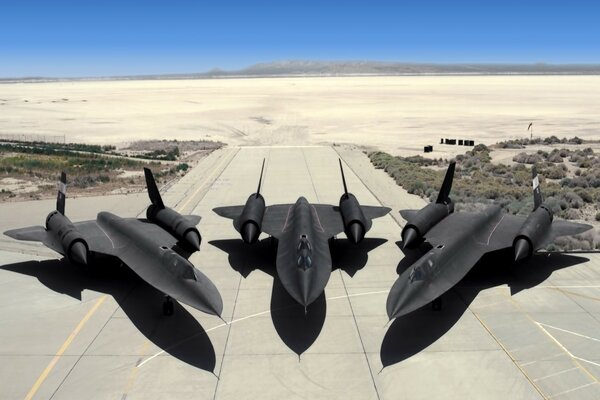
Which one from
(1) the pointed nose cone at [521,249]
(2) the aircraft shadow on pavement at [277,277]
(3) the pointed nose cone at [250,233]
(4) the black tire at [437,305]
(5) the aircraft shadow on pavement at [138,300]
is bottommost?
(5) the aircraft shadow on pavement at [138,300]

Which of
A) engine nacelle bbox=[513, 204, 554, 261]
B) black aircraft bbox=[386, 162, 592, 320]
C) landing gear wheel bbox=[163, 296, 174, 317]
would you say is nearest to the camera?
black aircraft bbox=[386, 162, 592, 320]

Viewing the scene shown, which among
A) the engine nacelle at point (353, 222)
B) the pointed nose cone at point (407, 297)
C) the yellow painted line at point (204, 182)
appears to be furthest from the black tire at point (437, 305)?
the yellow painted line at point (204, 182)

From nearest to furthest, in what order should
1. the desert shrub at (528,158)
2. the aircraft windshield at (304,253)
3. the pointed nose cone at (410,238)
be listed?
the aircraft windshield at (304,253), the pointed nose cone at (410,238), the desert shrub at (528,158)

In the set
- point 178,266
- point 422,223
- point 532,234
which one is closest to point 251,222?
point 178,266

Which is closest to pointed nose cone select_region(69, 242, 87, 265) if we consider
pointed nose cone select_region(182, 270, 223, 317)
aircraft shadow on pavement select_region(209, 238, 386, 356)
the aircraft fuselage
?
pointed nose cone select_region(182, 270, 223, 317)

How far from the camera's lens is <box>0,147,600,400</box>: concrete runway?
1246 centimetres

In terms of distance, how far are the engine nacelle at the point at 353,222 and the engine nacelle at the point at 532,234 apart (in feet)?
19.7

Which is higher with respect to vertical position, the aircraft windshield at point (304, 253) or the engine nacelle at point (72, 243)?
the aircraft windshield at point (304, 253)

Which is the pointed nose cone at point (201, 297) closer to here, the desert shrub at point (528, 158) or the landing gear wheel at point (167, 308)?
the landing gear wheel at point (167, 308)

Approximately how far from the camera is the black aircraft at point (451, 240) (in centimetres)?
1473

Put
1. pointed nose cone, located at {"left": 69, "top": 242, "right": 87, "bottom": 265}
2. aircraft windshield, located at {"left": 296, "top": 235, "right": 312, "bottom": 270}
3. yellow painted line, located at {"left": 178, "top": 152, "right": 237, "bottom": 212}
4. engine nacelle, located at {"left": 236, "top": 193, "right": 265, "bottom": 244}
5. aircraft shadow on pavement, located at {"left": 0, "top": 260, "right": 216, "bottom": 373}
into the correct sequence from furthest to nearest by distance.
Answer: yellow painted line, located at {"left": 178, "top": 152, "right": 237, "bottom": 212}, engine nacelle, located at {"left": 236, "top": 193, "right": 265, "bottom": 244}, pointed nose cone, located at {"left": 69, "top": 242, "right": 87, "bottom": 265}, aircraft windshield, located at {"left": 296, "top": 235, "right": 312, "bottom": 270}, aircraft shadow on pavement, located at {"left": 0, "top": 260, "right": 216, "bottom": 373}

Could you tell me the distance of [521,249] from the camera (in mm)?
17781

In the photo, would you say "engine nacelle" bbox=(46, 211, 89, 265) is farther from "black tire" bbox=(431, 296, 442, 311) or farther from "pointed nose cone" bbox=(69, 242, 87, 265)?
"black tire" bbox=(431, 296, 442, 311)

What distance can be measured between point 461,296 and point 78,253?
14225mm
